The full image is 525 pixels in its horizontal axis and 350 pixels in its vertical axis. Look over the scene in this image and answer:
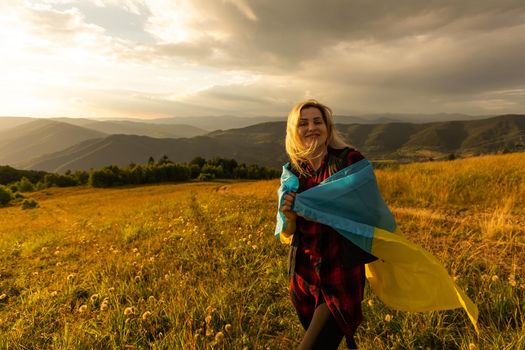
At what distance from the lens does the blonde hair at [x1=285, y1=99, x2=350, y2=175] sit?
3.25 metres

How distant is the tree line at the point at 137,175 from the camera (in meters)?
88.4

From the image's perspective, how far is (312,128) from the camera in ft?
10.4

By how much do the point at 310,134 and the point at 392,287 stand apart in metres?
1.92

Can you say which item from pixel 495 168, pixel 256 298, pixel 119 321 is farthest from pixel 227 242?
pixel 495 168

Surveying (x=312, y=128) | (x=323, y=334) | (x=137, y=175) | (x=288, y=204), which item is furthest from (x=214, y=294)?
(x=137, y=175)

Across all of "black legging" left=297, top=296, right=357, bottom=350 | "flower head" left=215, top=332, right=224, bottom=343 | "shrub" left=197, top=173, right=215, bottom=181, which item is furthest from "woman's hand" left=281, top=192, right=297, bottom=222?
"shrub" left=197, top=173, right=215, bottom=181

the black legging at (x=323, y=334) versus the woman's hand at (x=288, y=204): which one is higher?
the woman's hand at (x=288, y=204)

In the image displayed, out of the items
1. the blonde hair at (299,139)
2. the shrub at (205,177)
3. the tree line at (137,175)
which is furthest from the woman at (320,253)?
the shrub at (205,177)

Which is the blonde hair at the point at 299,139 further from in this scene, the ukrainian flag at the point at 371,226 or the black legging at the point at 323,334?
the black legging at the point at 323,334

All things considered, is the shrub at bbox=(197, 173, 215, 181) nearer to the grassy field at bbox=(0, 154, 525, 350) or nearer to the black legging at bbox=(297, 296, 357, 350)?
the grassy field at bbox=(0, 154, 525, 350)

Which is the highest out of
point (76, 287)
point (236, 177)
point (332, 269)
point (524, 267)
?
point (332, 269)

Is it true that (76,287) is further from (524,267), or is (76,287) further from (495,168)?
(495,168)

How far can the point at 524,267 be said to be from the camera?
4.96 m

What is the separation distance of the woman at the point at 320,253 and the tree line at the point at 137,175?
8697 cm
